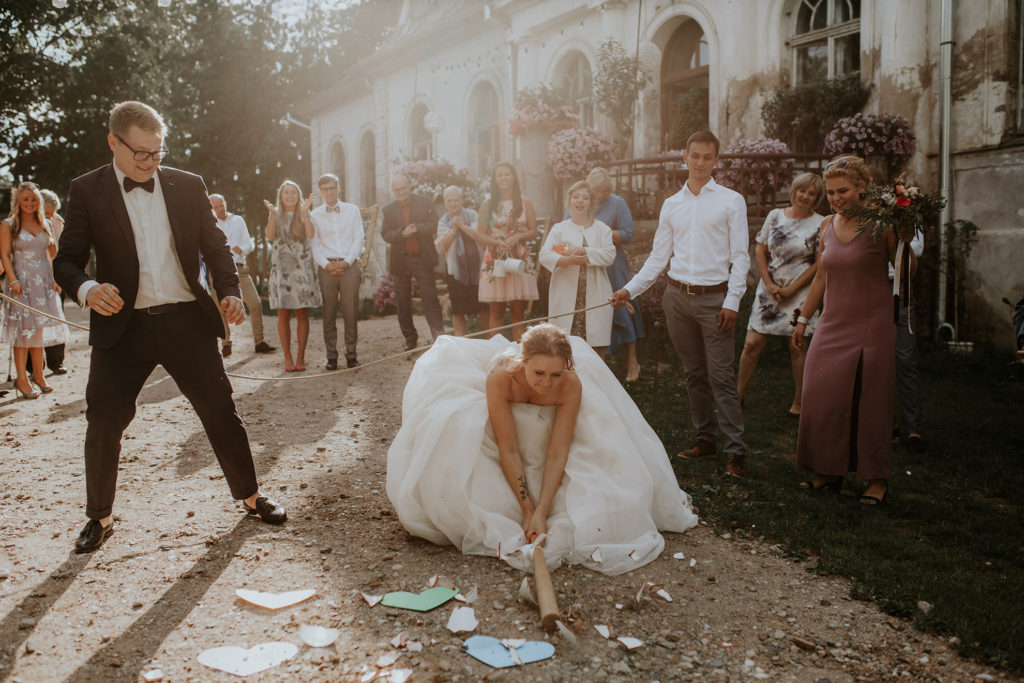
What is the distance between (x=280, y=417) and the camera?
740cm

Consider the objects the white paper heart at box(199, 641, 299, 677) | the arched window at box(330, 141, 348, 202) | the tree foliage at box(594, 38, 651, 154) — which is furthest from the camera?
the arched window at box(330, 141, 348, 202)

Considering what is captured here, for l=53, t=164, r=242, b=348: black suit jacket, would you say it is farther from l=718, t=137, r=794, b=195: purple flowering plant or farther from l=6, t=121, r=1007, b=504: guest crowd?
l=718, t=137, r=794, b=195: purple flowering plant

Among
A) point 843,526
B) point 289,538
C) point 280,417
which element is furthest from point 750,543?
point 280,417

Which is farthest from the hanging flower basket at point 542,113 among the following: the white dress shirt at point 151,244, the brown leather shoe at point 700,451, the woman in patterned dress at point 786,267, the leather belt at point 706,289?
the white dress shirt at point 151,244

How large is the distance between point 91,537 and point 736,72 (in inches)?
438

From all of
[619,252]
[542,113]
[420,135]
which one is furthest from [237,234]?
[420,135]

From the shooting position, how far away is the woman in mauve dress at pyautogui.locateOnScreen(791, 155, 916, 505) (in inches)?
195

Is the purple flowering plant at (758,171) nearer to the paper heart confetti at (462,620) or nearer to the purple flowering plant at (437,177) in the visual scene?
the purple flowering plant at (437,177)

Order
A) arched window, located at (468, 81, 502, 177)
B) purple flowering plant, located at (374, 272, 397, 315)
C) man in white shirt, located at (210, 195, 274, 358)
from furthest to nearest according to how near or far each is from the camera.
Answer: arched window, located at (468, 81, 502, 177), purple flowering plant, located at (374, 272, 397, 315), man in white shirt, located at (210, 195, 274, 358)

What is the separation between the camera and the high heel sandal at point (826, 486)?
206 inches

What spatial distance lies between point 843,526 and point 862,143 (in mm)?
6972

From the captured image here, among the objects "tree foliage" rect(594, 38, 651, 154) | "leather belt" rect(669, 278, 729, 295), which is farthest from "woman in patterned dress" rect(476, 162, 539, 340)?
"tree foliage" rect(594, 38, 651, 154)

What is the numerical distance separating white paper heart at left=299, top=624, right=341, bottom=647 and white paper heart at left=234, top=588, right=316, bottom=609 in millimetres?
240

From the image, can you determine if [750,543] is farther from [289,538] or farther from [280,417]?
[280,417]
